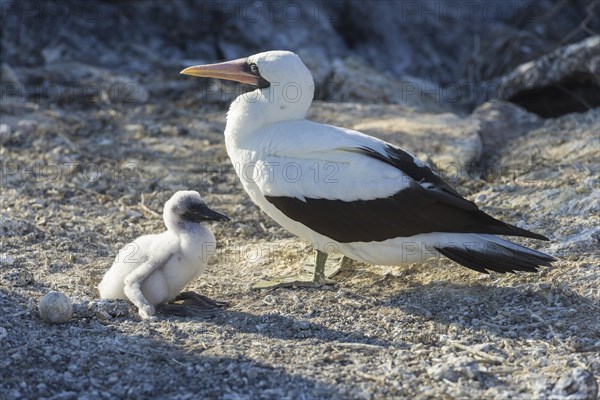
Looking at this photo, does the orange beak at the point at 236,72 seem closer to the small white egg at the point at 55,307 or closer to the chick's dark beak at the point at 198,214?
the chick's dark beak at the point at 198,214

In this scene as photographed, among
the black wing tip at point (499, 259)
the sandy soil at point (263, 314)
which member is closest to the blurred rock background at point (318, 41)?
the sandy soil at point (263, 314)

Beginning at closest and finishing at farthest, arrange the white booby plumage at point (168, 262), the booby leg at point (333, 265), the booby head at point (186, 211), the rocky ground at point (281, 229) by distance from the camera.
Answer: the rocky ground at point (281, 229), the white booby plumage at point (168, 262), the booby head at point (186, 211), the booby leg at point (333, 265)

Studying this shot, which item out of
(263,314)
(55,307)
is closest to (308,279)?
(263,314)

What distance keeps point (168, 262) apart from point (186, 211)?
15.9 inches

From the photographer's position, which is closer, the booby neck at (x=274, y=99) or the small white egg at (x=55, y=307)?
the small white egg at (x=55, y=307)

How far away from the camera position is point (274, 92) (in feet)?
21.3

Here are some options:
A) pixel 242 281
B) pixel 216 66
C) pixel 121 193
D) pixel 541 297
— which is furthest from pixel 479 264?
pixel 121 193

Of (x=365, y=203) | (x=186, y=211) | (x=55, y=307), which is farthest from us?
(x=186, y=211)

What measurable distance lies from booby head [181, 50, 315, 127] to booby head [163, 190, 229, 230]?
0.64 m

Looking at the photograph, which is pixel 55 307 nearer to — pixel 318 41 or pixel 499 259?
pixel 499 259

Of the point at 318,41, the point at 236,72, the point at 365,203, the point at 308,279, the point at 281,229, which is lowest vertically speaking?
the point at 308,279

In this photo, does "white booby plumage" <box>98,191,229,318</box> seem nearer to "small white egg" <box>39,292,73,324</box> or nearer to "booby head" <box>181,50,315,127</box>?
"small white egg" <box>39,292,73,324</box>

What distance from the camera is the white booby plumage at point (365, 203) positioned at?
584cm

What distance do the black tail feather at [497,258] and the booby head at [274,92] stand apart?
56.7 inches
